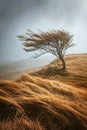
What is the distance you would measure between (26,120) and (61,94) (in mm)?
2744

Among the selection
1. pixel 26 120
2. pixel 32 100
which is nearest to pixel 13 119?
pixel 26 120

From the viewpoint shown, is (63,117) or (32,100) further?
(32,100)

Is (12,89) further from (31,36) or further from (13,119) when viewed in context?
(31,36)

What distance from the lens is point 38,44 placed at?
59.2 feet

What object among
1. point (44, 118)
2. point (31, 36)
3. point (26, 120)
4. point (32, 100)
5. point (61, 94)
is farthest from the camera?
point (31, 36)

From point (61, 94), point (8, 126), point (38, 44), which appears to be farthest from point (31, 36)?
point (8, 126)

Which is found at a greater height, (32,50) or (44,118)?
(32,50)

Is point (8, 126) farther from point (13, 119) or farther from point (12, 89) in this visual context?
point (12, 89)

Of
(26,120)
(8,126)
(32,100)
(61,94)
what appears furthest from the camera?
(61,94)

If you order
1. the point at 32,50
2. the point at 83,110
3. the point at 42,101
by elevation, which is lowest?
the point at 83,110

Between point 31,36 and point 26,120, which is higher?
point 31,36

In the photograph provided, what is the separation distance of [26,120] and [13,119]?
24cm

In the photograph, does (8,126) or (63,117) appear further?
(63,117)

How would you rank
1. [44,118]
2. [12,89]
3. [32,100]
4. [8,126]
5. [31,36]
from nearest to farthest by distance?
1. [8,126]
2. [44,118]
3. [32,100]
4. [12,89]
5. [31,36]
